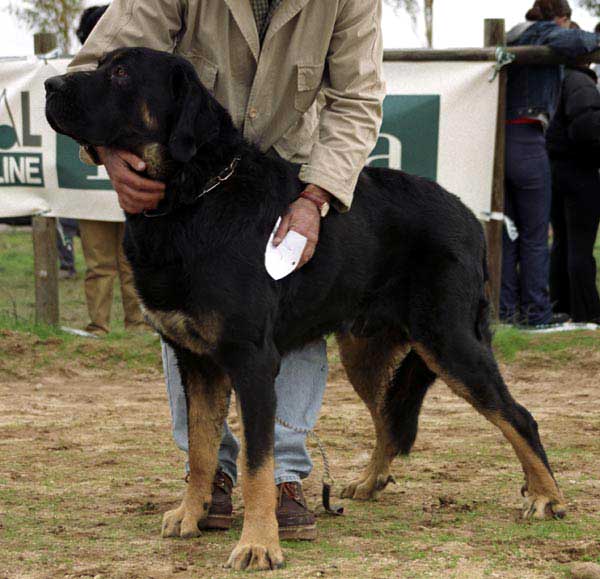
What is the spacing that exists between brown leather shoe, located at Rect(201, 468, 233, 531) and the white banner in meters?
4.40

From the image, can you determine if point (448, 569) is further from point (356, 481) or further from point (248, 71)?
point (248, 71)

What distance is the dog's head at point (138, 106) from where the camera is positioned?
3604mm

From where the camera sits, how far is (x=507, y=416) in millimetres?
4238

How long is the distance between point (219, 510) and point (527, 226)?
5.30 metres

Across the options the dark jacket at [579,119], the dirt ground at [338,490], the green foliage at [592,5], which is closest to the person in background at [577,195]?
the dark jacket at [579,119]

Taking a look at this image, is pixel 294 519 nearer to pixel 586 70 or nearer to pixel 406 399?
pixel 406 399

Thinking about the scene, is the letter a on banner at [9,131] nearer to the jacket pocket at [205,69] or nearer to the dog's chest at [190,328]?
the jacket pocket at [205,69]

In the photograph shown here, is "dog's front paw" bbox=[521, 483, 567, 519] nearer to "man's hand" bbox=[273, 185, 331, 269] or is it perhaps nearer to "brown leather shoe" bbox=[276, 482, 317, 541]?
"brown leather shoe" bbox=[276, 482, 317, 541]

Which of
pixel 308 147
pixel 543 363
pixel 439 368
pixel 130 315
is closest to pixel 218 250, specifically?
pixel 308 147

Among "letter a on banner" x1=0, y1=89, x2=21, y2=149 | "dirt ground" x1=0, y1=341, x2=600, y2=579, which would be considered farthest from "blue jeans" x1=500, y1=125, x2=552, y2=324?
"letter a on banner" x1=0, y1=89, x2=21, y2=149

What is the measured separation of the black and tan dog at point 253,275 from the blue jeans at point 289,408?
0.73ft

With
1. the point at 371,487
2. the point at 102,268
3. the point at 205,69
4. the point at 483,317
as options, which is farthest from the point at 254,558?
the point at 102,268

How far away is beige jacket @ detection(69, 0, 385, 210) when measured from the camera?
13.0 ft

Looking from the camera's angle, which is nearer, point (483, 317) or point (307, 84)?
point (307, 84)
